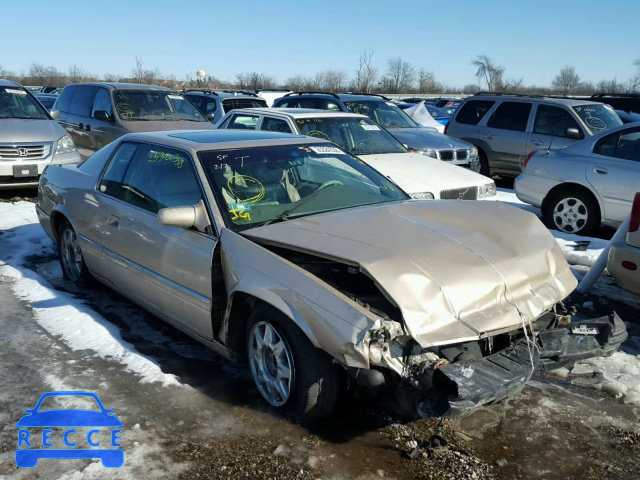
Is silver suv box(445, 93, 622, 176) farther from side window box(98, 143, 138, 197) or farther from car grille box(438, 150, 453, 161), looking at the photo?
side window box(98, 143, 138, 197)

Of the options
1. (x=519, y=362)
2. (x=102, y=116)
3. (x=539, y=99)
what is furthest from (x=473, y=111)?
(x=519, y=362)

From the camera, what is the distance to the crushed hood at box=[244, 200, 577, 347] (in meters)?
3.20

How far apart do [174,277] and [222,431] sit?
121 cm

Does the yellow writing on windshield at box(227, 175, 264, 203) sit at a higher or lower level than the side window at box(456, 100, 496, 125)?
lower

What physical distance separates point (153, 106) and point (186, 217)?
26.8 feet

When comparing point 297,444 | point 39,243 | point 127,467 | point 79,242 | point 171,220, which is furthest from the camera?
point 39,243

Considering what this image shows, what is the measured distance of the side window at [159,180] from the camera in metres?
4.43

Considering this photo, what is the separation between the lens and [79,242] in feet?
18.5

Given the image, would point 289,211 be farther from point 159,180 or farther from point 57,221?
point 57,221

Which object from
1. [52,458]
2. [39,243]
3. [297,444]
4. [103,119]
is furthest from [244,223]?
[103,119]

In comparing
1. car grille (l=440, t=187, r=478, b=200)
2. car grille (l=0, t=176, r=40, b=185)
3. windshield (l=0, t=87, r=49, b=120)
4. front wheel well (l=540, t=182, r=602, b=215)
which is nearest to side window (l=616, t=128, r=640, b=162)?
front wheel well (l=540, t=182, r=602, b=215)

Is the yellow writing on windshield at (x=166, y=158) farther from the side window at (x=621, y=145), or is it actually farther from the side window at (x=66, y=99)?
the side window at (x=66, y=99)

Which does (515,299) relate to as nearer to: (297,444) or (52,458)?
(297,444)

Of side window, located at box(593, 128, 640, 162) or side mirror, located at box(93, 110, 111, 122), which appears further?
side mirror, located at box(93, 110, 111, 122)
